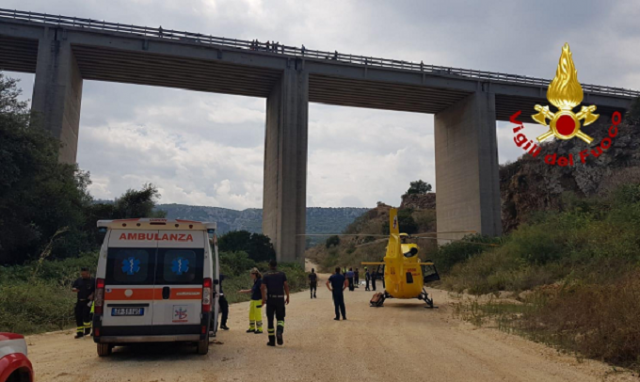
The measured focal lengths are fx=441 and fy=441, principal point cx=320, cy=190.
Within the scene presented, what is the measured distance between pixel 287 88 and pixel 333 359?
32.9 m

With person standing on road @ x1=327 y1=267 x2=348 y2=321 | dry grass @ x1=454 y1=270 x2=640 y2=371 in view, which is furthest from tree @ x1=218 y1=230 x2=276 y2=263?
dry grass @ x1=454 y1=270 x2=640 y2=371

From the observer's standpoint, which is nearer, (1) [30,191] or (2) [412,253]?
(2) [412,253]

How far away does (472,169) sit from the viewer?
141 ft

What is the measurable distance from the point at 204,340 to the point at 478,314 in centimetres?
959

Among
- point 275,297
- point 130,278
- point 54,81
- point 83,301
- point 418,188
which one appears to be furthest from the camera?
point 418,188

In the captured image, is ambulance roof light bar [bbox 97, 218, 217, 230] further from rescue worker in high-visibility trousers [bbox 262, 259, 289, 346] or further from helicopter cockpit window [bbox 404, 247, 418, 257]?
helicopter cockpit window [bbox 404, 247, 418, 257]

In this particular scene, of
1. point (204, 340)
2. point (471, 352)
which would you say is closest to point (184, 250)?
point (204, 340)

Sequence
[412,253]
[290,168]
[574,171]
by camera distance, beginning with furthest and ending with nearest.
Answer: [574,171]
[290,168]
[412,253]

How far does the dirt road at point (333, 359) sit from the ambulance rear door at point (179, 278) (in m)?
0.79

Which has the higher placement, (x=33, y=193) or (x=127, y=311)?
(x=33, y=193)

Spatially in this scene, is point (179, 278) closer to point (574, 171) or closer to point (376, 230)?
point (574, 171)

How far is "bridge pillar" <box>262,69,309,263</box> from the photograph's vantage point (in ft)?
125

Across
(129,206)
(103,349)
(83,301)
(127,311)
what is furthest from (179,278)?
(129,206)

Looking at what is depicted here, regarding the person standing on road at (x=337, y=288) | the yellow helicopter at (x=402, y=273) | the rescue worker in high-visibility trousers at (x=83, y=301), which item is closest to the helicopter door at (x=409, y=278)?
the yellow helicopter at (x=402, y=273)
